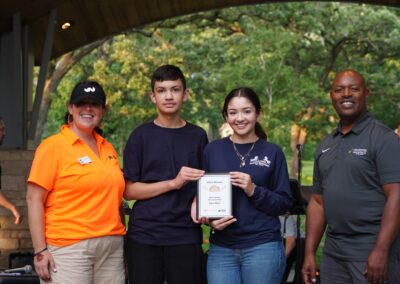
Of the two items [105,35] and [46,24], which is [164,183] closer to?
[46,24]

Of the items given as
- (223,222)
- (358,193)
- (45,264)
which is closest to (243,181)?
(223,222)

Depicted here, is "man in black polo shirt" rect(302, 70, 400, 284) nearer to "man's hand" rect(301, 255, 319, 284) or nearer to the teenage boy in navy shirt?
"man's hand" rect(301, 255, 319, 284)

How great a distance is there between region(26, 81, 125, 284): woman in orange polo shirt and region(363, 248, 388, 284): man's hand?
1275 mm

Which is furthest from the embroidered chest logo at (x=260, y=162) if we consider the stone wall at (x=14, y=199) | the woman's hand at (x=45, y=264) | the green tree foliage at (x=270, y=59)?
the green tree foliage at (x=270, y=59)

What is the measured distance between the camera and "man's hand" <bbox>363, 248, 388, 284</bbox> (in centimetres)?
337

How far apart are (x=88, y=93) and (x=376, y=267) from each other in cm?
167

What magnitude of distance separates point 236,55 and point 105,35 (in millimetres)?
6899

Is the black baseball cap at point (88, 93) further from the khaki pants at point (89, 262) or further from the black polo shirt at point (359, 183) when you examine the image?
the black polo shirt at point (359, 183)

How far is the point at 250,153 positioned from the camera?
11.8 feet

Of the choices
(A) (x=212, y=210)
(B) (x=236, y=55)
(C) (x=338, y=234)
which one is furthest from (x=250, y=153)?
(B) (x=236, y=55)

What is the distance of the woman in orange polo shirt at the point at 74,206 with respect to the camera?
349cm

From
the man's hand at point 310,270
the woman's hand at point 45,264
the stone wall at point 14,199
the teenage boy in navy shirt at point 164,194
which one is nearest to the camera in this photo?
the woman's hand at point 45,264

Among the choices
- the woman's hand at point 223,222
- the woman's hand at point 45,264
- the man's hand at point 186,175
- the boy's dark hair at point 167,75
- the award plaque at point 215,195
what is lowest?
the woman's hand at point 45,264

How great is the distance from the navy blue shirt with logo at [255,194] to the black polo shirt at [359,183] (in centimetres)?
26
